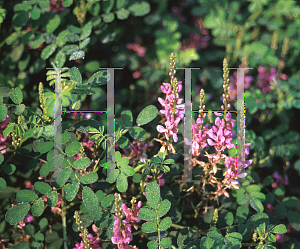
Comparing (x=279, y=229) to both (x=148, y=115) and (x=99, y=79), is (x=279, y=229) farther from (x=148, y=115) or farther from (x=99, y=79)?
(x=99, y=79)

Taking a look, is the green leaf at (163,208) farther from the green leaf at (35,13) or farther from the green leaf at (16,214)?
the green leaf at (35,13)

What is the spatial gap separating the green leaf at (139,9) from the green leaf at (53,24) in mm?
369

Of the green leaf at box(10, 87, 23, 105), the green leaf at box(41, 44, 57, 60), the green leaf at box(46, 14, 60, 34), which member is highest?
the green leaf at box(46, 14, 60, 34)

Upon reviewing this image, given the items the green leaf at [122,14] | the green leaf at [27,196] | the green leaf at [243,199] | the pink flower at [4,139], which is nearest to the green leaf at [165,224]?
the green leaf at [243,199]

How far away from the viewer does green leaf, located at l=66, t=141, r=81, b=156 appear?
1.19 m

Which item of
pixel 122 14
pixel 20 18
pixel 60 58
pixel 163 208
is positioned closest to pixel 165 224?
pixel 163 208

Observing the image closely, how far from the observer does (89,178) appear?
3.89 ft

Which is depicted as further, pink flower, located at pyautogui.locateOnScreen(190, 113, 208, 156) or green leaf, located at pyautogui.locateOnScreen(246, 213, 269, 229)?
green leaf, located at pyautogui.locateOnScreen(246, 213, 269, 229)

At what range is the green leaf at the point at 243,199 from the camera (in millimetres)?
1336

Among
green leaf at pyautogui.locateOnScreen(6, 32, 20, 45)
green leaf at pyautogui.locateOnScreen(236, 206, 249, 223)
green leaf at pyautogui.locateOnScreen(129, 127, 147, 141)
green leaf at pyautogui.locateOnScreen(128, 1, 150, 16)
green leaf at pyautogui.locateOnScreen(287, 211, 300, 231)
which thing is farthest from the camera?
green leaf at pyautogui.locateOnScreen(128, 1, 150, 16)

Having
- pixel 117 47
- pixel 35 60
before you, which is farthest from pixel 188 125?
pixel 117 47

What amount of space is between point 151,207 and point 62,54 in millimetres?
796

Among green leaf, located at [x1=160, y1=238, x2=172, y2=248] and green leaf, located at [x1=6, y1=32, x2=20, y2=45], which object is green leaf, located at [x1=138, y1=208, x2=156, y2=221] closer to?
green leaf, located at [x1=160, y1=238, x2=172, y2=248]

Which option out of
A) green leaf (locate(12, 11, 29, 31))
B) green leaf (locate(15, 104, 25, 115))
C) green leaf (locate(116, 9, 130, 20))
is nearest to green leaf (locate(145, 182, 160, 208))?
green leaf (locate(15, 104, 25, 115))
